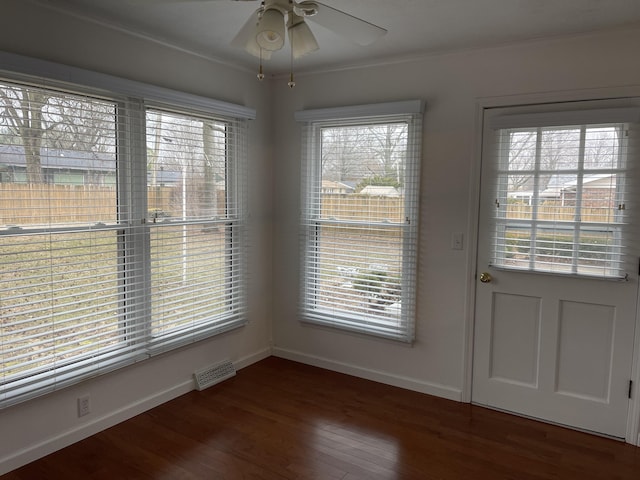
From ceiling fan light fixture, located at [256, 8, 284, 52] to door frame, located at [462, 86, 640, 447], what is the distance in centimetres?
175

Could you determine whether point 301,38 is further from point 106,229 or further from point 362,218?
point 362,218

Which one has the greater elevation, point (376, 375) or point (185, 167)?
point (185, 167)

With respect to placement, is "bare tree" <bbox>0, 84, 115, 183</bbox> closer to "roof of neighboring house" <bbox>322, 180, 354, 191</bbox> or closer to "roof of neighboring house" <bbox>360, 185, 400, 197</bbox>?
"roof of neighboring house" <bbox>322, 180, 354, 191</bbox>

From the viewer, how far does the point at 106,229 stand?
269cm

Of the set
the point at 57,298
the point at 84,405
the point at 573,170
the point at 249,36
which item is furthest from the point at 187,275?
the point at 573,170

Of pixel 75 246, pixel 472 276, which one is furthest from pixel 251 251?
pixel 472 276

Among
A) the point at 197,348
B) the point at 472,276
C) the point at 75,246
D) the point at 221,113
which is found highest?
the point at 221,113

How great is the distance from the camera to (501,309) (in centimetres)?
309

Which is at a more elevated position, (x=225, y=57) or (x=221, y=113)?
(x=225, y=57)

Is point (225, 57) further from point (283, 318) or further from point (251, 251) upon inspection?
point (283, 318)

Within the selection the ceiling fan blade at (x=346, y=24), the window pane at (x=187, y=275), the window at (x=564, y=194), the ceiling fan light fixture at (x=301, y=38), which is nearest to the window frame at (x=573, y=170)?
the window at (x=564, y=194)

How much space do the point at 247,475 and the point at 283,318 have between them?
1.72 m

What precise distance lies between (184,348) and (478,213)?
7.27 feet

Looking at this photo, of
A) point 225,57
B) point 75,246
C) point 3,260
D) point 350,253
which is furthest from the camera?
point 350,253
